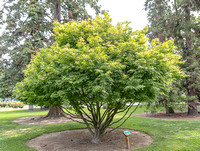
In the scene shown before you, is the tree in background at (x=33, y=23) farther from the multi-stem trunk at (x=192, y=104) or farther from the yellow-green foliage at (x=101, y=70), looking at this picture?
the multi-stem trunk at (x=192, y=104)

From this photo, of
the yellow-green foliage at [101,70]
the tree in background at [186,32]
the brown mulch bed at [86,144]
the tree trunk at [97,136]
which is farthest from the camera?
the tree in background at [186,32]

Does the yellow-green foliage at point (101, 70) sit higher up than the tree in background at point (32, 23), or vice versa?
the tree in background at point (32, 23)

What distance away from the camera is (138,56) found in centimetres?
516

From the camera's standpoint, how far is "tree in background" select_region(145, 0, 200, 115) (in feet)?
45.0

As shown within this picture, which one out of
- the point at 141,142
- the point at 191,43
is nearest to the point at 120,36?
the point at 141,142

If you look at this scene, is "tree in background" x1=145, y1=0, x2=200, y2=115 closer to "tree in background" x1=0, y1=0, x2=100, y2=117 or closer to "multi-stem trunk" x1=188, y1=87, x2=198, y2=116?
"multi-stem trunk" x1=188, y1=87, x2=198, y2=116

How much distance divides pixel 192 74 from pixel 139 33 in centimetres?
944

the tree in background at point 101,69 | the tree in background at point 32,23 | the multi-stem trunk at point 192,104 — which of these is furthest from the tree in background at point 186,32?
the tree in background at point 101,69

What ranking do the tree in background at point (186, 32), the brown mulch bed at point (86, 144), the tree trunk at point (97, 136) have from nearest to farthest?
the brown mulch bed at point (86, 144) → the tree trunk at point (97, 136) → the tree in background at point (186, 32)

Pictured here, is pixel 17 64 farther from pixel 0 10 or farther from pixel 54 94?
pixel 54 94

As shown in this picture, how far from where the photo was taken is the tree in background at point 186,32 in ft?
45.0

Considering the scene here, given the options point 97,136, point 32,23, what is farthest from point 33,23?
point 97,136

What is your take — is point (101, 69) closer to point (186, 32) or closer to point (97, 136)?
point (97, 136)

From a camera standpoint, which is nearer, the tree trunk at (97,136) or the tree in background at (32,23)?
the tree trunk at (97,136)
